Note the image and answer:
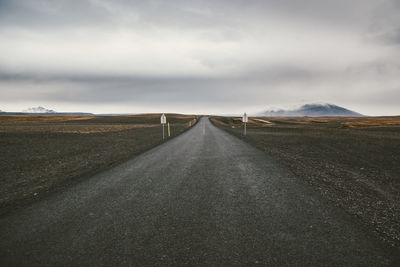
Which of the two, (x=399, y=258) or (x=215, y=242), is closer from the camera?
(x=399, y=258)

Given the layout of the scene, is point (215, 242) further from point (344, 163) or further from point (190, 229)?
point (344, 163)

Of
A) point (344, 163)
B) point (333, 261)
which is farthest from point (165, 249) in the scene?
point (344, 163)

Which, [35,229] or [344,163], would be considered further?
[344,163]

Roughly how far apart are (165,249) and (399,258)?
142 inches

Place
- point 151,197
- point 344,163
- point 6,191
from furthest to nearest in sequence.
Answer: point 344,163 < point 6,191 < point 151,197

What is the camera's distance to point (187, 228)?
3.60 m

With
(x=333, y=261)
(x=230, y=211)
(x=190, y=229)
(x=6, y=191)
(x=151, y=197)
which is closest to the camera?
(x=333, y=261)

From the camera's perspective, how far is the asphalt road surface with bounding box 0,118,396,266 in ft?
9.29

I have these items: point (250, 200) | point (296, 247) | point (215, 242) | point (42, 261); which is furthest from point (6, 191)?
point (296, 247)

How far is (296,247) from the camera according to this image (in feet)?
10.0

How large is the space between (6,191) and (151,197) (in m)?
4.68

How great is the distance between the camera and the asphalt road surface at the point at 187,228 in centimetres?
Result: 283

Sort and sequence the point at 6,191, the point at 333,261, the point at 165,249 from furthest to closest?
the point at 6,191, the point at 165,249, the point at 333,261

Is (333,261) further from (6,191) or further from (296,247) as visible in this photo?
(6,191)
